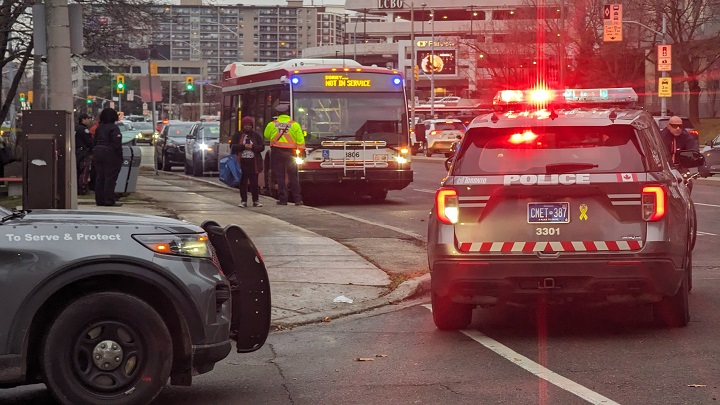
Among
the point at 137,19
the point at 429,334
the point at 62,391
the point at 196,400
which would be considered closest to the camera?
the point at 62,391

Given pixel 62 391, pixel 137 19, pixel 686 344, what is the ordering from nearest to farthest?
pixel 62 391 < pixel 686 344 < pixel 137 19

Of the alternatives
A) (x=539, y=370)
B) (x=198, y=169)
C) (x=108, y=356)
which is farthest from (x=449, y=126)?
(x=108, y=356)

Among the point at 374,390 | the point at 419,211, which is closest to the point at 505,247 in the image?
the point at 374,390

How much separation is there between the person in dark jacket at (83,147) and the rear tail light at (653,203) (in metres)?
16.0

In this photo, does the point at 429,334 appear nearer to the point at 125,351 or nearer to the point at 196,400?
the point at 196,400

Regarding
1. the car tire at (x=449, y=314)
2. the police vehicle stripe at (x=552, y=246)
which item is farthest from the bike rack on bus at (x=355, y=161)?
the police vehicle stripe at (x=552, y=246)

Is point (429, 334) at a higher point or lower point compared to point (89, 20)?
lower

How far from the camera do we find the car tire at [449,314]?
9.43 metres

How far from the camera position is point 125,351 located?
255 inches

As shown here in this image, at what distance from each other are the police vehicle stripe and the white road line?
28.9 inches

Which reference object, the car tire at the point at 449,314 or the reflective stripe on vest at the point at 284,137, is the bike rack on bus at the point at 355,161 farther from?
the car tire at the point at 449,314

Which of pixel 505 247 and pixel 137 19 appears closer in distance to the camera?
pixel 505 247

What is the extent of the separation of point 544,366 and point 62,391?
331cm

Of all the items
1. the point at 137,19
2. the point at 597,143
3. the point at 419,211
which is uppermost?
the point at 137,19
